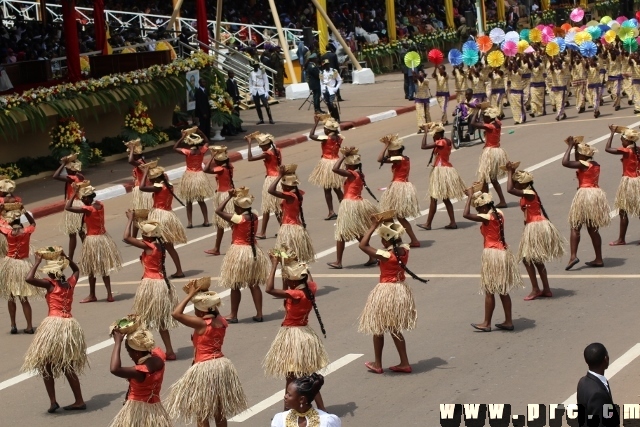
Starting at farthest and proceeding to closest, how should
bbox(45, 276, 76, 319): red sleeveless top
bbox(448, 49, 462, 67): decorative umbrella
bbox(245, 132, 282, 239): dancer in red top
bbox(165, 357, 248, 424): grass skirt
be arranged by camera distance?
1. bbox(448, 49, 462, 67): decorative umbrella
2. bbox(245, 132, 282, 239): dancer in red top
3. bbox(45, 276, 76, 319): red sleeveless top
4. bbox(165, 357, 248, 424): grass skirt

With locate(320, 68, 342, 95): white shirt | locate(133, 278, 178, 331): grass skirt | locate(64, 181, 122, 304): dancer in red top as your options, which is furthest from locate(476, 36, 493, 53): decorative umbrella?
locate(133, 278, 178, 331): grass skirt

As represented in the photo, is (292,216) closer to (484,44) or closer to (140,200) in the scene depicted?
(140,200)

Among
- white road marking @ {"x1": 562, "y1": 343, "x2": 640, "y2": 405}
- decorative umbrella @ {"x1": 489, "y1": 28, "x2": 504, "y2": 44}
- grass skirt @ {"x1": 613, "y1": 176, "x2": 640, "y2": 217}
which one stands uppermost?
decorative umbrella @ {"x1": 489, "y1": 28, "x2": 504, "y2": 44}

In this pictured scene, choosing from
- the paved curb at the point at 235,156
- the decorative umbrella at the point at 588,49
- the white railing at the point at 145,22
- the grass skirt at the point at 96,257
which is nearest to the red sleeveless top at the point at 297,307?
the grass skirt at the point at 96,257

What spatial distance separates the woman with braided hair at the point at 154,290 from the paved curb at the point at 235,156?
408 inches

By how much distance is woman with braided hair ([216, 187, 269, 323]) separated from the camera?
1459 centimetres

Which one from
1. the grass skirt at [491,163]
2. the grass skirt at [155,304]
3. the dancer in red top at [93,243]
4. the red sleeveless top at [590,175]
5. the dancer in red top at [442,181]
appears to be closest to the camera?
the grass skirt at [155,304]

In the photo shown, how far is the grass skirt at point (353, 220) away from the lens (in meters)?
17.0

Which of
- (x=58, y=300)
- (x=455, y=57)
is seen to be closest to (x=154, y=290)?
(x=58, y=300)

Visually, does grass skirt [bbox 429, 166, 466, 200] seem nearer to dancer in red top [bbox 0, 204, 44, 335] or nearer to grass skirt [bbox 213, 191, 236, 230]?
grass skirt [bbox 213, 191, 236, 230]

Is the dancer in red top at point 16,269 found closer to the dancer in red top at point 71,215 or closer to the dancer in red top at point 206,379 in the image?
the dancer in red top at point 71,215

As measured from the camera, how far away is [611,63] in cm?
3088

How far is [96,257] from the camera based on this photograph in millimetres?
16141

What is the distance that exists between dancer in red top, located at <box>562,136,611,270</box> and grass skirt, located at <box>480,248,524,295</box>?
2726 millimetres
